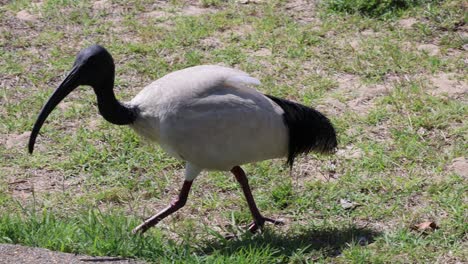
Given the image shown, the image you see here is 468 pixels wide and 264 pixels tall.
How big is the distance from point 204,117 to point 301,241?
98 centimetres

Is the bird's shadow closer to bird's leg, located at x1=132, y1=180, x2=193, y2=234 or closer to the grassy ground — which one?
the grassy ground

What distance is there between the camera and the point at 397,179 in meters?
6.69

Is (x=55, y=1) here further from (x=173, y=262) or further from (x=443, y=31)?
(x=173, y=262)

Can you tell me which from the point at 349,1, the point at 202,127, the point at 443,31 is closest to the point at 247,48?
the point at 349,1

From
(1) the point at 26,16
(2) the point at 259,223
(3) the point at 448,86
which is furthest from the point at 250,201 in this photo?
(1) the point at 26,16

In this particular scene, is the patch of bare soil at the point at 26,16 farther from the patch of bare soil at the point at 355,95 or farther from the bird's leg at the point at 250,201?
the bird's leg at the point at 250,201

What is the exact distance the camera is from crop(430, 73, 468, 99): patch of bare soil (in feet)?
25.6

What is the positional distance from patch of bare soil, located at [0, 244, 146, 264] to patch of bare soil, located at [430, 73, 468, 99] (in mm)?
3506

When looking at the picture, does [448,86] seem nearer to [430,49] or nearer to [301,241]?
[430,49]

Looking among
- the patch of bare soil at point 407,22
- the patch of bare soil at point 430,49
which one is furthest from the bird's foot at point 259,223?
the patch of bare soil at point 407,22

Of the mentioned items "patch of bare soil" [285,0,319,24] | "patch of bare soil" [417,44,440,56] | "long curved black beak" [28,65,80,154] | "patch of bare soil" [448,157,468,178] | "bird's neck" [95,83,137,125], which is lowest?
"patch of bare soil" [448,157,468,178]

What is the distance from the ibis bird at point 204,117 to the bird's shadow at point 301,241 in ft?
1.00

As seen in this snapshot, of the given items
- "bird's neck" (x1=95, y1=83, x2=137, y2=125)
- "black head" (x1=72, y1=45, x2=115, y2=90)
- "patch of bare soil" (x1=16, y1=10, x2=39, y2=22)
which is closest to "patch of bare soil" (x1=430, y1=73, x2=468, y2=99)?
"bird's neck" (x1=95, y1=83, x2=137, y2=125)

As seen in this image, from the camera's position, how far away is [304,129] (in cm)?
609
